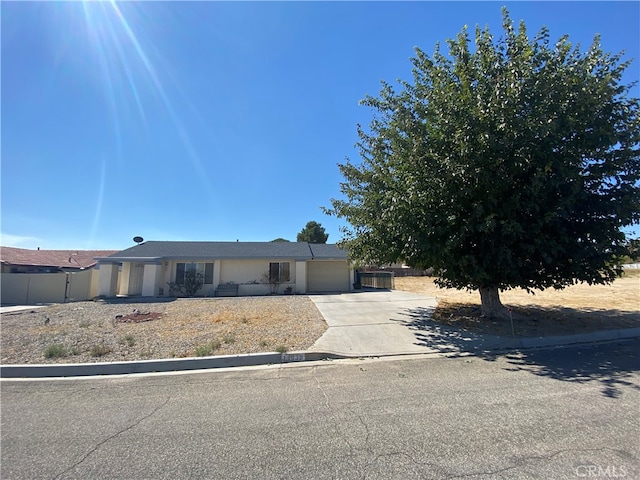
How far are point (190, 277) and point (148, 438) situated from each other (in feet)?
61.0

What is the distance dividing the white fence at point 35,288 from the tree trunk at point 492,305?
2212 cm

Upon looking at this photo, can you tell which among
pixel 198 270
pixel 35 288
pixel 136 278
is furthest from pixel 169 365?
pixel 136 278

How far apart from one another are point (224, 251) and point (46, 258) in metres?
18.6

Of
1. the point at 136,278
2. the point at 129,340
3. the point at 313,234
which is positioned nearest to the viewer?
the point at 129,340

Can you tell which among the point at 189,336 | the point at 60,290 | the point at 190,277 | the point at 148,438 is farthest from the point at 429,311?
the point at 60,290

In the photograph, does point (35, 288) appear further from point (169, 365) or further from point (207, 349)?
point (169, 365)

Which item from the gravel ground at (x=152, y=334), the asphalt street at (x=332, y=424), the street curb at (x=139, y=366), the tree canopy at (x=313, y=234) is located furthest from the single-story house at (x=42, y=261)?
the tree canopy at (x=313, y=234)

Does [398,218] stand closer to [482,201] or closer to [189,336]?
[482,201]

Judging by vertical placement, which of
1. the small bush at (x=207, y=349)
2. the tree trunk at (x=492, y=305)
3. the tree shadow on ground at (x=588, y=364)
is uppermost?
the tree trunk at (x=492, y=305)

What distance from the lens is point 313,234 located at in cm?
5447

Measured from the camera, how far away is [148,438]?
11.0 ft

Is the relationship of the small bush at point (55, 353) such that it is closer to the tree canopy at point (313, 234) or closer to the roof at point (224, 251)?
the roof at point (224, 251)

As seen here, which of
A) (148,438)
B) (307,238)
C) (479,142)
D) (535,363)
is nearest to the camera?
(148,438)

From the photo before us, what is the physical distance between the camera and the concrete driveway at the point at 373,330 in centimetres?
705
